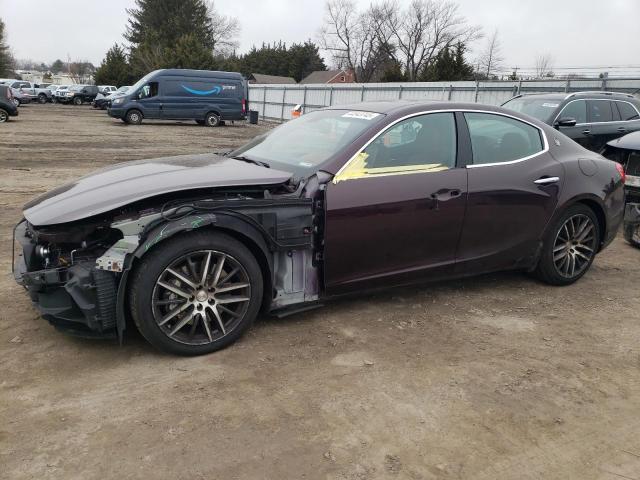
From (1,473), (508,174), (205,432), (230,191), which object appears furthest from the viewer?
(508,174)

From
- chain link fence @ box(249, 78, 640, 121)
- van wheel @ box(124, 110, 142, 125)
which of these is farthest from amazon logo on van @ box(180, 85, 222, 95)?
chain link fence @ box(249, 78, 640, 121)

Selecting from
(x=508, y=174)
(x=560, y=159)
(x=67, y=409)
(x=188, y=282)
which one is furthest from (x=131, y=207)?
(x=560, y=159)

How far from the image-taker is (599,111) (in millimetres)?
9508

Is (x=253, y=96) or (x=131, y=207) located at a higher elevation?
(x=253, y=96)

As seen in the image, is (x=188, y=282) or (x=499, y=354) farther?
(x=499, y=354)

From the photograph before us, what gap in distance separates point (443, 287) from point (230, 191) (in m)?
2.24

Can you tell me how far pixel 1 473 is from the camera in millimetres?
2314

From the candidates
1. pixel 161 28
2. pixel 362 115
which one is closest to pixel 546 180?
pixel 362 115

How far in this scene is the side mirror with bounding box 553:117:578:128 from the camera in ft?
28.5

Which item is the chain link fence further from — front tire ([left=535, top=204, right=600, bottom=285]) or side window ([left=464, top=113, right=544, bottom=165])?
front tire ([left=535, top=204, right=600, bottom=285])

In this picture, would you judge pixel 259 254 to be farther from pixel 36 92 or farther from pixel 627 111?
pixel 36 92

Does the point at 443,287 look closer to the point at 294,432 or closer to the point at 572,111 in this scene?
the point at 294,432

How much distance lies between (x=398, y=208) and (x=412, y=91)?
19188 millimetres

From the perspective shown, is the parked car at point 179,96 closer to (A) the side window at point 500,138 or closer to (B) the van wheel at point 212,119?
(B) the van wheel at point 212,119
